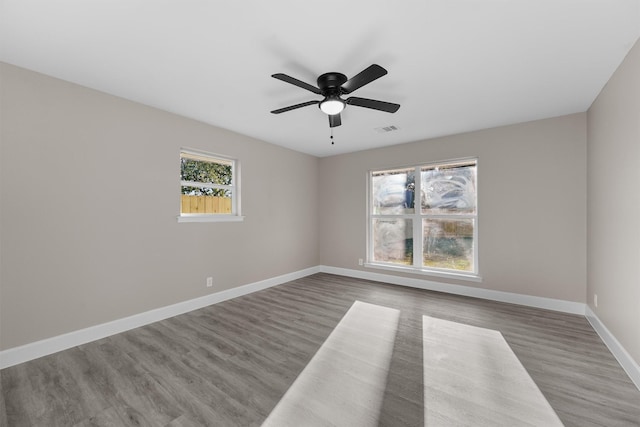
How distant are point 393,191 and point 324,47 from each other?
11.0 ft

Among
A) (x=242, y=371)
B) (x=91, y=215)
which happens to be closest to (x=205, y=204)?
(x=91, y=215)

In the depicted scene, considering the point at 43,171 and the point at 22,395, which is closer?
the point at 22,395

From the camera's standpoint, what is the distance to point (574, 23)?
179cm

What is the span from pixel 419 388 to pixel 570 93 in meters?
3.29

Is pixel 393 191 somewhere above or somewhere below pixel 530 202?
above

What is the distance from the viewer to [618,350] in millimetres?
2283

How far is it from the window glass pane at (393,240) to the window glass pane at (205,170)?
2854 mm

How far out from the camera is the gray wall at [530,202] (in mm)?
3393

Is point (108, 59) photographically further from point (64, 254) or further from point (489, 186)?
point (489, 186)

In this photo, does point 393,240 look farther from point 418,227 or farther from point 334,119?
point 334,119

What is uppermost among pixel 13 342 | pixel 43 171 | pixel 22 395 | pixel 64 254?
pixel 43 171

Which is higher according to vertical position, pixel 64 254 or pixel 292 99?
pixel 292 99

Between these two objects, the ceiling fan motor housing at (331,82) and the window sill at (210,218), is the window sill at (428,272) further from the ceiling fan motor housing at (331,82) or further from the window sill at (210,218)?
the ceiling fan motor housing at (331,82)

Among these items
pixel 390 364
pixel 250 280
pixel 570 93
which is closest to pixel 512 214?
pixel 570 93
